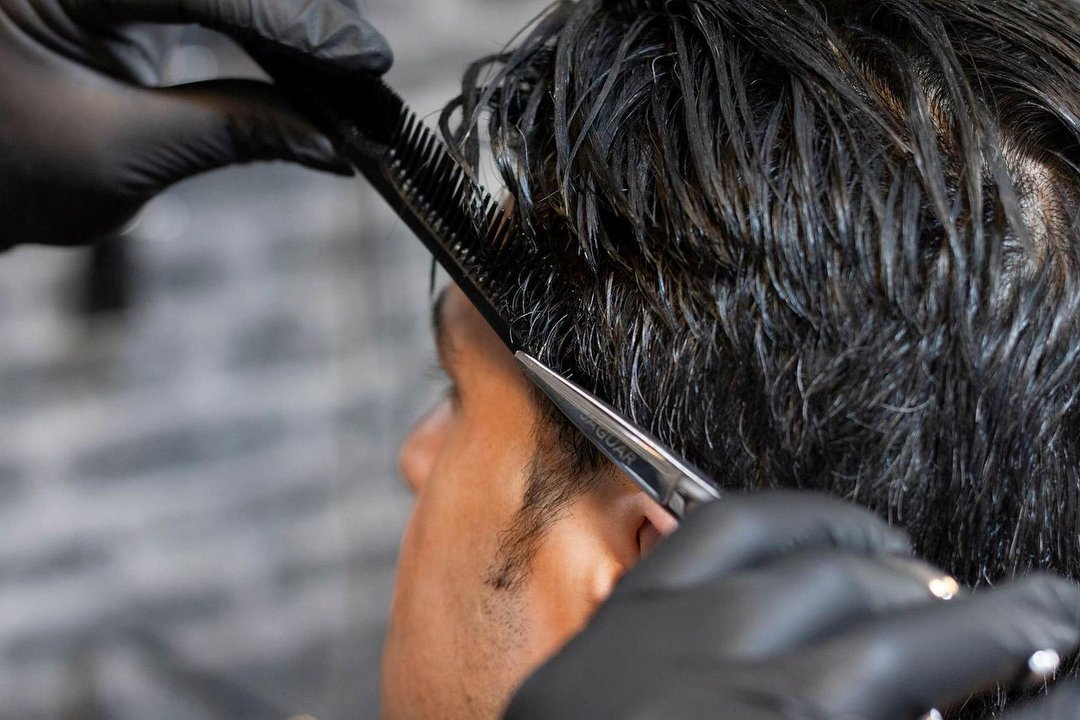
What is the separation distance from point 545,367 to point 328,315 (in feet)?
3.12

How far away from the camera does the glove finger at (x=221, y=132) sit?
0.84m

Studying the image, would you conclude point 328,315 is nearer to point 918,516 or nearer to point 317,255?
point 317,255

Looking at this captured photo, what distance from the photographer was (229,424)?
4.83 feet

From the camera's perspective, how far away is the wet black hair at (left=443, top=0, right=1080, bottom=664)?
563mm

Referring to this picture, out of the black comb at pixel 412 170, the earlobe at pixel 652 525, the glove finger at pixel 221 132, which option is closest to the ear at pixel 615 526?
the earlobe at pixel 652 525

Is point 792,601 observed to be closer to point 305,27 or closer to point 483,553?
point 483,553

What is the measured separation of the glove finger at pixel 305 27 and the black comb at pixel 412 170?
28mm

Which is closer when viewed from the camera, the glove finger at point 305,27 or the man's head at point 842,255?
the man's head at point 842,255

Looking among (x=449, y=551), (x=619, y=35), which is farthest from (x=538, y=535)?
(x=619, y=35)

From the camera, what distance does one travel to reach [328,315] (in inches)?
59.5

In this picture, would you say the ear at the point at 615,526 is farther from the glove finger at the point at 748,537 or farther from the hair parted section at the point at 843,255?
the glove finger at the point at 748,537

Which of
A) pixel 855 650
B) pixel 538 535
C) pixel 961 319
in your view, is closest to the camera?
pixel 855 650

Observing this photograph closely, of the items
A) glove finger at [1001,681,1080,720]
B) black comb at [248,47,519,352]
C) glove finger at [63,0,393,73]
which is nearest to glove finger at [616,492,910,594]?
glove finger at [1001,681,1080,720]

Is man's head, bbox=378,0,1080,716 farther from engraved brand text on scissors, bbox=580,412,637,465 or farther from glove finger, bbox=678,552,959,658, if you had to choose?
glove finger, bbox=678,552,959,658
